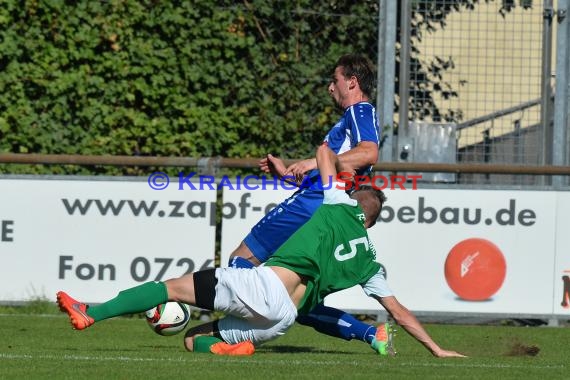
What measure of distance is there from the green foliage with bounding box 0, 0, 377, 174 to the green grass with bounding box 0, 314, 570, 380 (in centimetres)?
296

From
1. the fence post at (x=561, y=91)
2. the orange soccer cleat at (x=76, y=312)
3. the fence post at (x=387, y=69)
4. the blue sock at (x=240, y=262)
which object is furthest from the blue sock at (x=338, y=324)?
the fence post at (x=561, y=91)

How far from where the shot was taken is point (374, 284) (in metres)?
8.16

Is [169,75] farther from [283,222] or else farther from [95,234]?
[283,222]

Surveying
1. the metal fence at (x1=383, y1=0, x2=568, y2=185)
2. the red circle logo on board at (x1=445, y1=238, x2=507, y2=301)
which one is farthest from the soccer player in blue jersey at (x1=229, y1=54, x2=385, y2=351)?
the metal fence at (x1=383, y1=0, x2=568, y2=185)

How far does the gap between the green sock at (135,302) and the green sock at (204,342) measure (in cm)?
75

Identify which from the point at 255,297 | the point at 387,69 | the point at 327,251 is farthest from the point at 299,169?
the point at 387,69

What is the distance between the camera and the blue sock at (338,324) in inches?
325

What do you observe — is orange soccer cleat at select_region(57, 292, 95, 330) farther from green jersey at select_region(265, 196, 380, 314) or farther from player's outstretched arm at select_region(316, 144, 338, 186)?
player's outstretched arm at select_region(316, 144, 338, 186)

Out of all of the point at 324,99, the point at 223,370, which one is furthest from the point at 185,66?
the point at 223,370

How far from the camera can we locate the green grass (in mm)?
6406

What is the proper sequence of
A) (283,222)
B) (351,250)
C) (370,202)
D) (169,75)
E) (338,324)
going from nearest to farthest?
1. (351,250)
2. (370,202)
3. (338,324)
4. (283,222)
5. (169,75)

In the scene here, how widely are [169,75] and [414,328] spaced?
6.29 meters

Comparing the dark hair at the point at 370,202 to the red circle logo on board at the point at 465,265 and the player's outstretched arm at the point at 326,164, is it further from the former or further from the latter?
the red circle logo on board at the point at 465,265

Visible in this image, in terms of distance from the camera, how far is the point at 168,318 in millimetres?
8078
